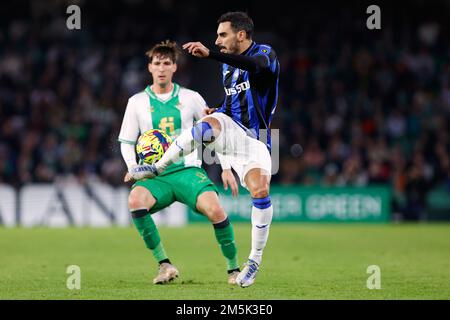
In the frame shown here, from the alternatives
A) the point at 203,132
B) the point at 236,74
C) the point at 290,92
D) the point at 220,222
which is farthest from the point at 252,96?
the point at 290,92

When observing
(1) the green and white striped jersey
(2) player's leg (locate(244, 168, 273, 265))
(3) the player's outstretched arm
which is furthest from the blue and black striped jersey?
(1) the green and white striped jersey

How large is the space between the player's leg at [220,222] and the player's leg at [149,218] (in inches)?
15.7

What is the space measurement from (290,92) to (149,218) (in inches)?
607

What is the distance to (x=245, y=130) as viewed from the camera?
8023 millimetres

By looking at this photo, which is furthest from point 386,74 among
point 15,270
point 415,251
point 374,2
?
point 15,270

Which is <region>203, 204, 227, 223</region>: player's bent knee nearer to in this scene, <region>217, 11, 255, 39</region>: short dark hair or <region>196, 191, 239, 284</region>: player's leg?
<region>196, 191, 239, 284</region>: player's leg

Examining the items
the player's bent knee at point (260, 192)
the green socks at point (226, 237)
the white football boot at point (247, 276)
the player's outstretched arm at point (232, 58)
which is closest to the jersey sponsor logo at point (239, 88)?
the player's outstretched arm at point (232, 58)

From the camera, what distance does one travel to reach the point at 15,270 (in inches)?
376

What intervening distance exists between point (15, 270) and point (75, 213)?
963cm

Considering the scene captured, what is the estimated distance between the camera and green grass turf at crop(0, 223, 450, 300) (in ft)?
24.7

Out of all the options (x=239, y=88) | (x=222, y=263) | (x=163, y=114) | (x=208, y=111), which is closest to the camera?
(x=239, y=88)

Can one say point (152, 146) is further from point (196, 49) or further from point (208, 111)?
point (196, 49)

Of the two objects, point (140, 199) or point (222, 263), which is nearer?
point (140, 199)

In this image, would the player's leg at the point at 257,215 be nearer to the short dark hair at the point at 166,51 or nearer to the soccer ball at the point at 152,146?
the soccer ball at the point at 152,146
